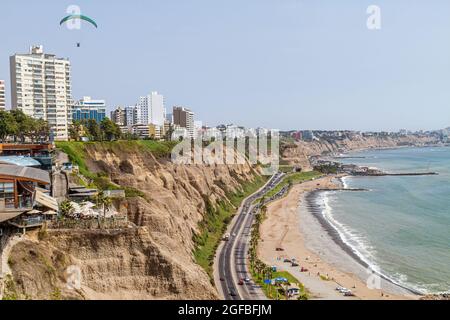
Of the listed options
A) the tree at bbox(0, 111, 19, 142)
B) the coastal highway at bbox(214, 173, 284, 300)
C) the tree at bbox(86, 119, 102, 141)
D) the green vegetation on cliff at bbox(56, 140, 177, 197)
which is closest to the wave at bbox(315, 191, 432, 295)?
the coastal highway at bbox(214, 173, 284, 300)

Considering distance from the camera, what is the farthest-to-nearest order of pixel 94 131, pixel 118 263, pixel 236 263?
pixel 94 131 → pixel 236 263 → pixel 118 263

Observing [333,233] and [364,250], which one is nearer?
[364,250]

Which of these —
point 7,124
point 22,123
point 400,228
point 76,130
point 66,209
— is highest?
point 22,123

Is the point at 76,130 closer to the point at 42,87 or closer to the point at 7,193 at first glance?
the point at 42,87

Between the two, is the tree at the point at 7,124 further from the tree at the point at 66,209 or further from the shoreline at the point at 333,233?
the shoreline at the point at 333,233

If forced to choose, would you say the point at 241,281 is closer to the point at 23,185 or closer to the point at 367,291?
the point at 367,291

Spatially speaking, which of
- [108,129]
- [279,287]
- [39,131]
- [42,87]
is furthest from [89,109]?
[279,287]
